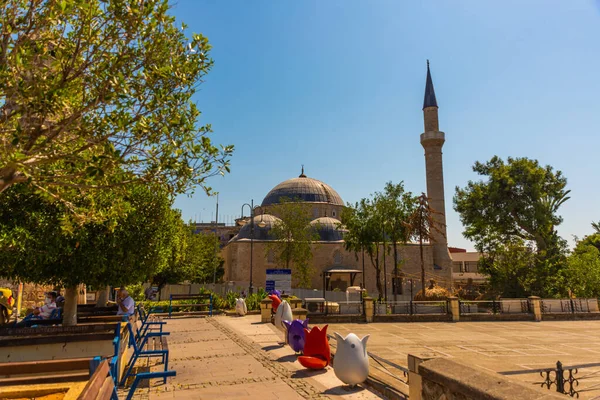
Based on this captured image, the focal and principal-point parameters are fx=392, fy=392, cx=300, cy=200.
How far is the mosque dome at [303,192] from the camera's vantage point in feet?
165

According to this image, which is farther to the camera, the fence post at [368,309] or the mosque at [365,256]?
the mosque at [365,256]

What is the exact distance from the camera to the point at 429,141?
38344 millimetres

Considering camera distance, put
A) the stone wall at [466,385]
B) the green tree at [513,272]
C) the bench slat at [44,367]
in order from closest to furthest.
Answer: the stone wall at [466,385] < the bench slat at [44,367] < the green tree at [513,272]

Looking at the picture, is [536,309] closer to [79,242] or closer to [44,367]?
[79,242]

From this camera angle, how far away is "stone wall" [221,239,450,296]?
134ft

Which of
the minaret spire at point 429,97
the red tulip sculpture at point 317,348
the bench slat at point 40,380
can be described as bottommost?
the red tulip sculpture at point 317,348

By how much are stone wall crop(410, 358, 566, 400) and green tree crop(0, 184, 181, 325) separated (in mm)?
5179

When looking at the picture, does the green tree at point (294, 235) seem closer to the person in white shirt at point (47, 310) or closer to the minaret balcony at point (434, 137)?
the minaret balcony at point (434, 137)

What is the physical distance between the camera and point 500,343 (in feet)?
42.5

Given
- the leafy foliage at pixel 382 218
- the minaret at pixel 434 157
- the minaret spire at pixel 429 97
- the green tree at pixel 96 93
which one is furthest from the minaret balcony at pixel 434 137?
the green tree at pixel 96 93

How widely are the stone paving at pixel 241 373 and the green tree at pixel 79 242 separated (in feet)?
7.84

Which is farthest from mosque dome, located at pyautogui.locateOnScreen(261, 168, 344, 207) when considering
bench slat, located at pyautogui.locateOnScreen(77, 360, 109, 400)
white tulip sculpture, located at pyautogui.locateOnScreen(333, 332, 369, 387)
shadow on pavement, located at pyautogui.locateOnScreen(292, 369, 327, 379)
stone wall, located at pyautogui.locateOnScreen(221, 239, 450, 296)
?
bench slat, located at pyautogui.locateOnScreen(77, 360, 109, 400)

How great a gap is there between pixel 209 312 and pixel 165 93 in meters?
15.6

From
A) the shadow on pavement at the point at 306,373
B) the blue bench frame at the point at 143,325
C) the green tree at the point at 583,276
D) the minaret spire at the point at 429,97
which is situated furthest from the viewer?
the minaret spire at the point at 429,97
